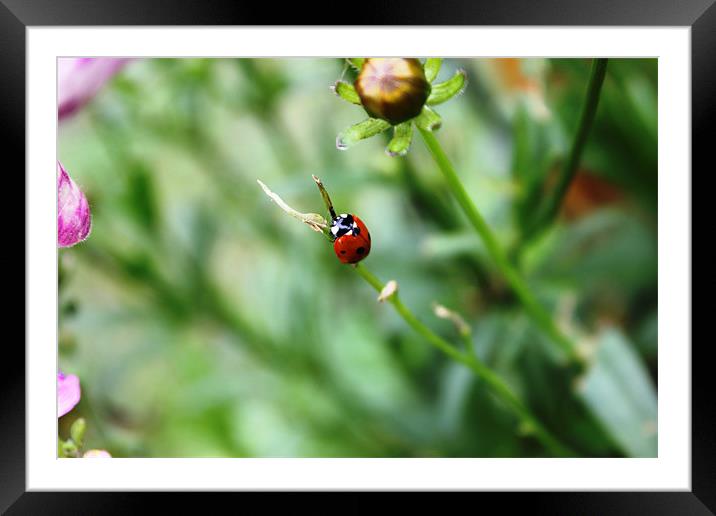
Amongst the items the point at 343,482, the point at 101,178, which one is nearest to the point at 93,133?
the point at 101,178

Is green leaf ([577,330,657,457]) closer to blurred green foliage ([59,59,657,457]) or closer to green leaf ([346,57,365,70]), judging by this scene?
blurred green foliage ([59,59,657,457])

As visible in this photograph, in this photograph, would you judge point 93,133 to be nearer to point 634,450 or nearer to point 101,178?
point 101,178

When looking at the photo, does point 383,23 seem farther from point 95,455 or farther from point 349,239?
point 95,455

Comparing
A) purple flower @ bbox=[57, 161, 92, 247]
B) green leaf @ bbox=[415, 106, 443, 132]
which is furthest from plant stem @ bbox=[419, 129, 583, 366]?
purple flower @ bbox=[57, 161, 92, 247]

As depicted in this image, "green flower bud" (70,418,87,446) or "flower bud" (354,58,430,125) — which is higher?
"flower bud" (354,58,430,125)

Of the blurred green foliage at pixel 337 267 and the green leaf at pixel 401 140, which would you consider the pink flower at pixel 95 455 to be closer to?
the blurred green foliage at pixel 337 267

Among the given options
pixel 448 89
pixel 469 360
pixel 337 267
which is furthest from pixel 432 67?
pixel 337 267

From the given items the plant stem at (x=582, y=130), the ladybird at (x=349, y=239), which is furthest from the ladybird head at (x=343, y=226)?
the plant stem at (x=582, y=130)
